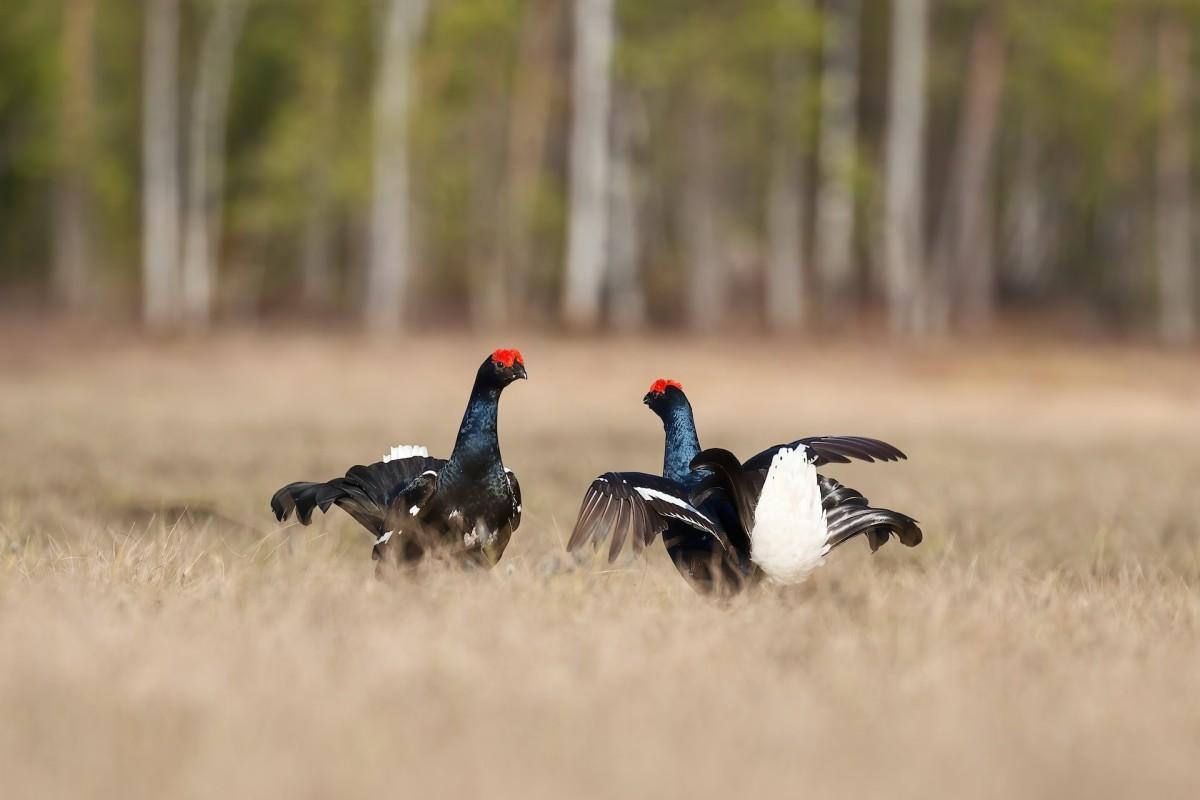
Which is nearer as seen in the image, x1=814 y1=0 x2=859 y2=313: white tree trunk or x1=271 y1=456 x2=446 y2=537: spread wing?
x1=271 y1=456 x2=446 y2=537: spread wing

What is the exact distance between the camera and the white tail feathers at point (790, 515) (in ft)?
16.2

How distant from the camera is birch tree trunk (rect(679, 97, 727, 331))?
76.6ft

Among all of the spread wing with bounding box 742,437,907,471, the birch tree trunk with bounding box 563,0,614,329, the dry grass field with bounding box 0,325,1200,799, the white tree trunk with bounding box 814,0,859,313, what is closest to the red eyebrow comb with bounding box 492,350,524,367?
the dry grass field with bounding box 0,325,1200,799

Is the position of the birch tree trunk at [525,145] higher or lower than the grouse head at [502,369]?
higher

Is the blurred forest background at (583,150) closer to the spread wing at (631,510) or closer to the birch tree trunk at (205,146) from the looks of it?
the birch tree trunk at (205,146)

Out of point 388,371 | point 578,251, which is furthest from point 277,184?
point 388,371

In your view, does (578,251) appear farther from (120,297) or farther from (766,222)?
(120,297)

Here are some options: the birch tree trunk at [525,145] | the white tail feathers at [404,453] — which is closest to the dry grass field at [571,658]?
the white tail feathers at [404,453]

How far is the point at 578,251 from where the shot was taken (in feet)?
68.9

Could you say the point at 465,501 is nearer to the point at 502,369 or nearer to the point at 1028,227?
the point at 502,369

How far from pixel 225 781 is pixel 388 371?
15723 millimetres

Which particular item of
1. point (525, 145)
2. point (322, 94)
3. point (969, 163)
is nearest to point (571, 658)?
point (525, 145)

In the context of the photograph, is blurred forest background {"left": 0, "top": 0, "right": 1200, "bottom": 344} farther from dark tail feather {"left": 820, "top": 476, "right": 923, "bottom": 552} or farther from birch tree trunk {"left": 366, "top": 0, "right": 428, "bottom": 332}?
dark tail feather {"left": 820, "top": 476, "right": 923, "bottom": 552}

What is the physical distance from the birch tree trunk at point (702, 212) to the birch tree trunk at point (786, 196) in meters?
1.12
